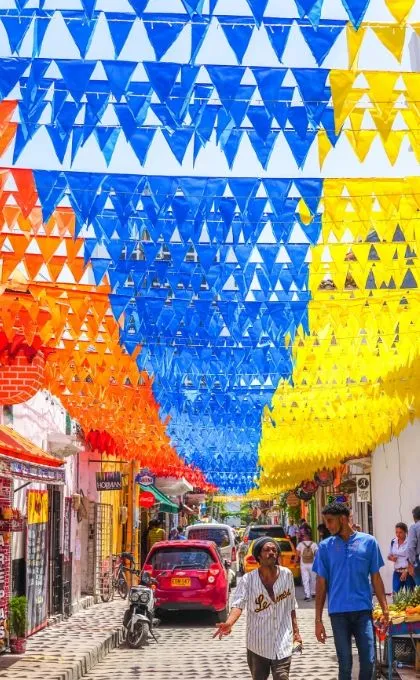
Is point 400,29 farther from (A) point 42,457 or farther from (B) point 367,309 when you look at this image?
(A) point 42,457

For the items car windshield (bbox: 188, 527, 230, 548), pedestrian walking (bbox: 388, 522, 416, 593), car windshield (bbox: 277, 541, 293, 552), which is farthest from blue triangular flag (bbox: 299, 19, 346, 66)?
car windshield (bbox: 188, 527, 230, 548)

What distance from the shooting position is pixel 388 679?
10.7 metres

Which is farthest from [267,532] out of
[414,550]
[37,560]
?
[414,550]

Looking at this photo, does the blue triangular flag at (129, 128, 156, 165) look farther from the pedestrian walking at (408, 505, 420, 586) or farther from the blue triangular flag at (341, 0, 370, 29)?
the pedestrian walking at (408, 505, 420, 586)

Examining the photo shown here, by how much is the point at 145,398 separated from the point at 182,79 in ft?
53.2

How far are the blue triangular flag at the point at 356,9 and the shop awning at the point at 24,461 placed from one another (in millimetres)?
7287

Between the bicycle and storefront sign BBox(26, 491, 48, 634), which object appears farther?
the bicycle

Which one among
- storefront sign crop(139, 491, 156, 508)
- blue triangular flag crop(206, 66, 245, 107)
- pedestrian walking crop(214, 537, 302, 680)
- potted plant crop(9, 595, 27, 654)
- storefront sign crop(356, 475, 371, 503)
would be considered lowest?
potted plant crop(9, 595, 27, 654)

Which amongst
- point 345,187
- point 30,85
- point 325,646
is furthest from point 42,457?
point 30,85

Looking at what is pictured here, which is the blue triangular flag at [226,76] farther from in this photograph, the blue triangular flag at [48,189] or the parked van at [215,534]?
the parked van at [215,534]

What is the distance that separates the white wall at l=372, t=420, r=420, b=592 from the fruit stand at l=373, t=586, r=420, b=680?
27.2 ft

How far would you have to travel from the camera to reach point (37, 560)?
17.6 m

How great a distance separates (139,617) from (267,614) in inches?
339

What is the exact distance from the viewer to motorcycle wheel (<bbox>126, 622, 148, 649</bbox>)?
15.9m
